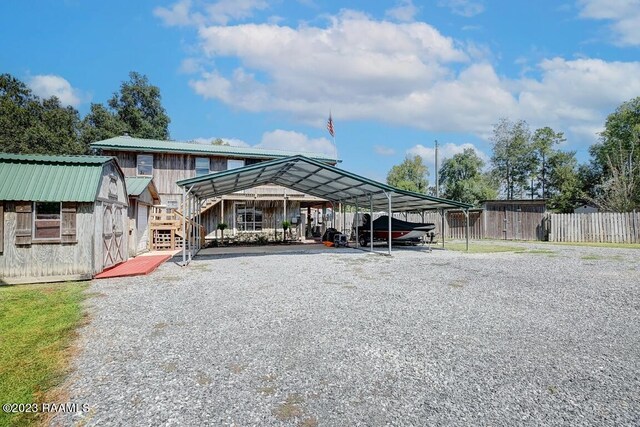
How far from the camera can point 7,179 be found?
8.29 metres

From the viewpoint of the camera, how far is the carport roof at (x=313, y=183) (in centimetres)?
1243

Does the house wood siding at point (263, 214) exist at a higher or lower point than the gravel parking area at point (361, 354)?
higher

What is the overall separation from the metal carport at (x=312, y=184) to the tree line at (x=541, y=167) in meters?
22.0

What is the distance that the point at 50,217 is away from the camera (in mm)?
8508

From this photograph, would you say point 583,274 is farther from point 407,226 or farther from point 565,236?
point 565,236

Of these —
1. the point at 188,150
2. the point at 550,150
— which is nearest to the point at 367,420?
the point at 188,150

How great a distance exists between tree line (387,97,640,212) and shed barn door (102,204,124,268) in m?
32.6

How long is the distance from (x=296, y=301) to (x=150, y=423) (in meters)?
3.94

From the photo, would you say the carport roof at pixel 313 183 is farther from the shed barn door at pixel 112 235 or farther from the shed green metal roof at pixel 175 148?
the shed green metal roof at pixel 175 148

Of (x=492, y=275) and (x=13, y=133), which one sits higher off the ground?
(x=13, y=133)

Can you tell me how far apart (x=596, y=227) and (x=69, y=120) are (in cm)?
4633

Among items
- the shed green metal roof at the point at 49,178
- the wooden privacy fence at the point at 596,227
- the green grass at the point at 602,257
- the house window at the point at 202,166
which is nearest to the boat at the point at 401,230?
the green grass at the point at 602,257

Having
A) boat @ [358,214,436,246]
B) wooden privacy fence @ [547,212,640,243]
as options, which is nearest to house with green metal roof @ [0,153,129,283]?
boat @ [358,214,436,246]

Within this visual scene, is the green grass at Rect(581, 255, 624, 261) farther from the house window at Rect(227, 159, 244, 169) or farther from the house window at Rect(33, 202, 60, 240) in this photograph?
the house window at Rect(227, 159, 244, 169)
